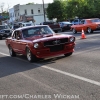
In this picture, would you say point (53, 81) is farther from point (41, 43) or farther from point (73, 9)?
→ point (73, 9)

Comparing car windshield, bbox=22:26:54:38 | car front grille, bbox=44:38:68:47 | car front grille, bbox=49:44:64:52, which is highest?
car windshield, bbox=22:26:54:38

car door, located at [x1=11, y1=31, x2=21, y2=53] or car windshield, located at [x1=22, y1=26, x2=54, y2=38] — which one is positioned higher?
car windshield, located at [x1=22, y1=26, x2=54, y2=38]

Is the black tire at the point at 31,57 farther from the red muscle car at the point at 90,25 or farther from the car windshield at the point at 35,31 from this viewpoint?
the red muscle car at the point at 90,25

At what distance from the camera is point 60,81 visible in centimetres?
691

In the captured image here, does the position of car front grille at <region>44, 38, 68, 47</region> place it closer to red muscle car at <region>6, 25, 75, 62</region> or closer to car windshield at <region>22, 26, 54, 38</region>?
red muscle car at <region>6, 25, 75, 62</region>

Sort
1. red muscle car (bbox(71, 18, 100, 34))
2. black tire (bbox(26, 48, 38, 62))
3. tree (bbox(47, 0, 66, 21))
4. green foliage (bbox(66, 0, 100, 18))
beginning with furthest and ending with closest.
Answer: tree (bbox(47, 0, 66, 21)) < green foliage (bbox(66, 0, 100, 18)) < red muscle car (bbox(71, 18, 100, 34)) < black tire (bbox(26, 48, 38, 62))

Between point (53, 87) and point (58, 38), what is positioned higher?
point (58, 38)

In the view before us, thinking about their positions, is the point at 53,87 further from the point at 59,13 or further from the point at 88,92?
the point at 59,13

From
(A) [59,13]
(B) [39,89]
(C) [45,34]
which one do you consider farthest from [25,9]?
(B) [39,89]

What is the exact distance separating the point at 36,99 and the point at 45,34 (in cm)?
594

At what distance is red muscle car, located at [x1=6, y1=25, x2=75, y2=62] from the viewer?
993 cm

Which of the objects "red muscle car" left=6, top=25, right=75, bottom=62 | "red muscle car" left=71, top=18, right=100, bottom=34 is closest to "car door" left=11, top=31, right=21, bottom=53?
"red muscle car" left=6, top=25, right=75, bottom=62

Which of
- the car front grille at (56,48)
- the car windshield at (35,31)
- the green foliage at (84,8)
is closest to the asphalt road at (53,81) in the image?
the car front grille at (56,48)

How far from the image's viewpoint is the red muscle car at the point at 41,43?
32.6ft
